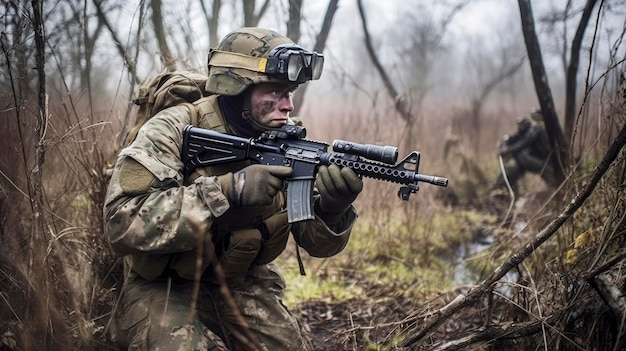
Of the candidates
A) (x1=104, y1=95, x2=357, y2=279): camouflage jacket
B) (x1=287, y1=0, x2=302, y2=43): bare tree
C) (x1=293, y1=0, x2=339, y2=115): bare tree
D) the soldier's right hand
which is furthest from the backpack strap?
(x1=293, y1=0, x2=339, y2=115): bare tree

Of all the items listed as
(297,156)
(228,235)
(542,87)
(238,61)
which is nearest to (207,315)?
(228,235)

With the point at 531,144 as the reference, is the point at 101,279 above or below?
below

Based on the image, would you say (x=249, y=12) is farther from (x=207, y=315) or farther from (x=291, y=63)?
(x=207, y=315)

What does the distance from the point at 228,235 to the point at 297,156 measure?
50 cm

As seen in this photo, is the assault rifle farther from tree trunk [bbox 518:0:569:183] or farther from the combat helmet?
tree trunk [bbox 518:0:569:183]

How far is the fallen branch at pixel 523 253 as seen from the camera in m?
2.15

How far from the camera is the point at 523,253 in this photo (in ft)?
7.64

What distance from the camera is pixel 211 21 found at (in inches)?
191

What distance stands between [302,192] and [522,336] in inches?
43.1

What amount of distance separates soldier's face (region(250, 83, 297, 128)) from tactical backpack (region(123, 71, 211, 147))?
292 mm

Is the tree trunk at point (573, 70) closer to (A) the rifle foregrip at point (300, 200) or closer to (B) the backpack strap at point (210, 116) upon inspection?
(A) the rifle foregrip at point (300, 200)

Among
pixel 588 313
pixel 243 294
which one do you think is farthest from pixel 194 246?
pixel 588 313

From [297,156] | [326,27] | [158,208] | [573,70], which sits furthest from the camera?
[326,27]

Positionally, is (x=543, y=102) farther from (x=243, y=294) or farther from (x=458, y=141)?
(x=458, y=141)
